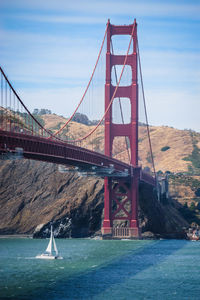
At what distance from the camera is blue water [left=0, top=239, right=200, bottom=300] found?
2016 inches

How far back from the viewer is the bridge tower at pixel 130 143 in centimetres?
9800

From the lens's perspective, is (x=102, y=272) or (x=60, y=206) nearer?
(x=102, y=272)

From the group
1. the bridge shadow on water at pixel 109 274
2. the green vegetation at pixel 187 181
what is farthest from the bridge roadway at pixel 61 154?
the green vegetation at pixel 187 181

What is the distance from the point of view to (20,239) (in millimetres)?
105938

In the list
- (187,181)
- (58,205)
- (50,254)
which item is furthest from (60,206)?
(187,181)

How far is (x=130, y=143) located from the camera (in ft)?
329

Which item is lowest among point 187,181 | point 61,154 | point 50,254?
point 50,254

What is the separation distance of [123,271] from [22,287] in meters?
13.9

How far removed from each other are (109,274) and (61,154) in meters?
14.8

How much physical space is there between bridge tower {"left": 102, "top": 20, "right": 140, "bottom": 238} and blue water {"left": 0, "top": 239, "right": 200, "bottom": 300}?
17.1 ft

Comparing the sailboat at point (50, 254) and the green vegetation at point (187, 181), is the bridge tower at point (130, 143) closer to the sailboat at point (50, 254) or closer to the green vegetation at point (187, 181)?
the sailboat at point (50, 254)

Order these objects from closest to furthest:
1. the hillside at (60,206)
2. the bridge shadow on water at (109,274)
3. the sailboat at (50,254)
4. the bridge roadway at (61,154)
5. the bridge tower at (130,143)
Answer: the bridge shadow on water at (109,274) → the bridge roadway at (61,154) → the sailboat at (50,254) → the bridge tower at (130,143) → the hillside at (60,206)

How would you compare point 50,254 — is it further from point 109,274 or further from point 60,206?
point 60,206

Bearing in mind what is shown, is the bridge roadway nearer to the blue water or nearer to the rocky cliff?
the blue water
